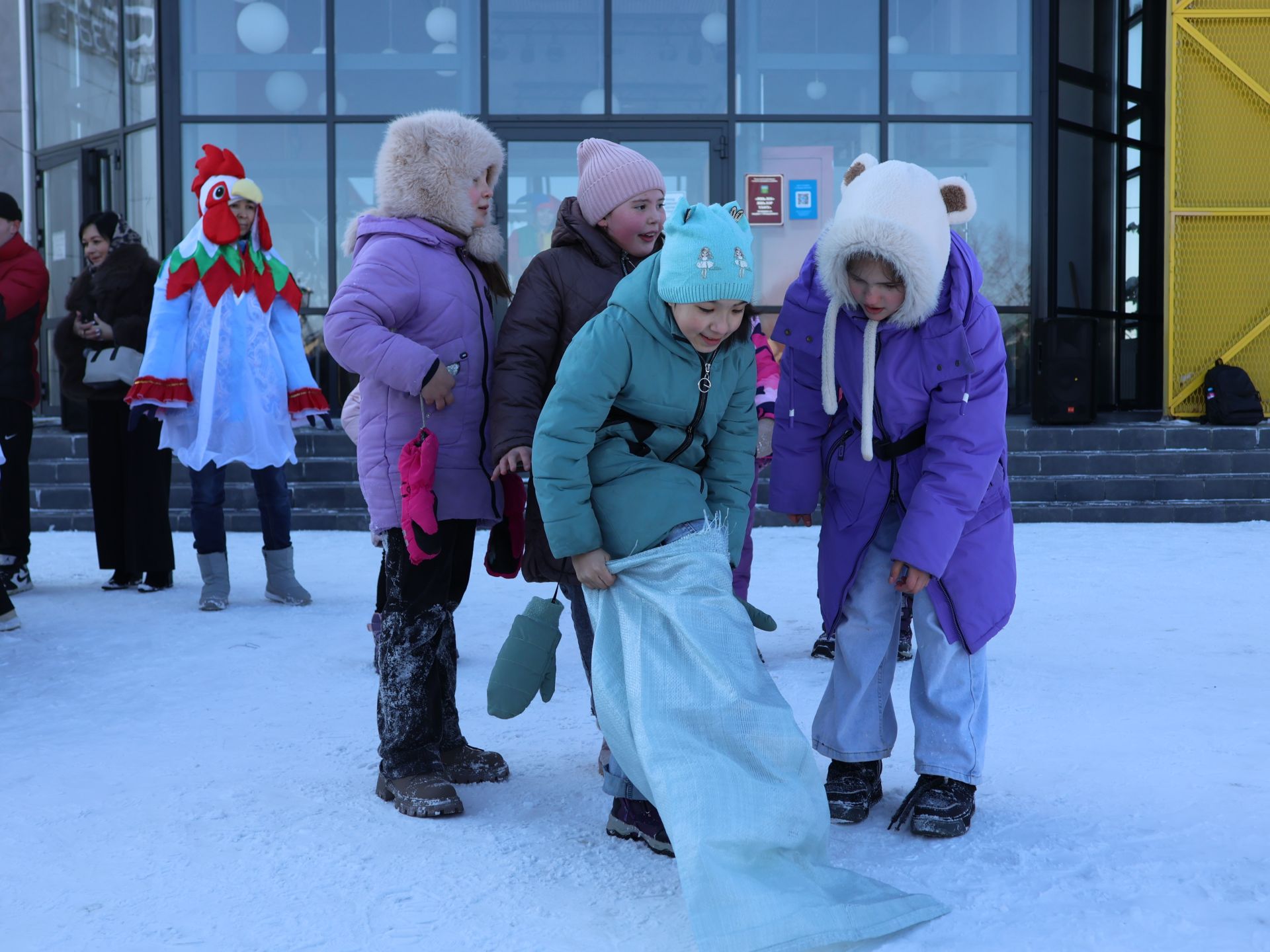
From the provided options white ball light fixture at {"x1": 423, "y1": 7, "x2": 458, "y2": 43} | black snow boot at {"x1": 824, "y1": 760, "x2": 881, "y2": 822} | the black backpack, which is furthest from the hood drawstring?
white ball light fixture at {"x1": 423, "y1": 7, "x2": 458, "y2": 43}

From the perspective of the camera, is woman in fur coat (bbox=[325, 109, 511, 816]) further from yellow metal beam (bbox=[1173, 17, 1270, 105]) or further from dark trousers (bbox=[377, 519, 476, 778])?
yellow metal beam (bbox=[1173, 17, 1270, 105])

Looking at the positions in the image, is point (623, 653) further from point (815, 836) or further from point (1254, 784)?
point (1254, 784)

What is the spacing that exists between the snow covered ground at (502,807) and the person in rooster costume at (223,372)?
55 cm

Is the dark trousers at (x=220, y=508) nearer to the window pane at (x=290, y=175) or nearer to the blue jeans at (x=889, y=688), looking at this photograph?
the blue jeans at (x=889, y=688)

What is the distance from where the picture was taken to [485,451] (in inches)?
112

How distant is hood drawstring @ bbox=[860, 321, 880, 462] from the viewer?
8.70 feet

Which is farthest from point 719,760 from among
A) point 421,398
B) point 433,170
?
point 433,170

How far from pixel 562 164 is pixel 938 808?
28.7 feet

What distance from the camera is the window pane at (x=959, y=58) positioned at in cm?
1055

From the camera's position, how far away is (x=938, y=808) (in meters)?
2.58

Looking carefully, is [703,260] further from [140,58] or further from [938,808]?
[140,58]

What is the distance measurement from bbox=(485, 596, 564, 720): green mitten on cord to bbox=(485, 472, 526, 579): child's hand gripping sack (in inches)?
12.4

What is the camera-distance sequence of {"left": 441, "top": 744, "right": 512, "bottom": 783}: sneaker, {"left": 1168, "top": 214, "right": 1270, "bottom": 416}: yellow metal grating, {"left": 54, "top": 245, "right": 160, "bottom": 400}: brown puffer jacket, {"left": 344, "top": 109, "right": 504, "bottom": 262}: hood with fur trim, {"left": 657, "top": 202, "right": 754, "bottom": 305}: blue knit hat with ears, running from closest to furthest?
{"left": 657, "top": 202, "right": 754, "bottom": 305}: blue knit hat with ears, {"left": 344, "top": 109, "right": 504, "bottom": 262}: hood with fur trim, {"left": 441, "top": 744, "right": 512, "bottom": 783}: sneaker, {"left": 54, "top": 245, "right": 160, "bottom": 400}: brown puffer jacket, {"left": 1168, "top": 214, "right": 1270, "bottom": 416}: yellow metal grating

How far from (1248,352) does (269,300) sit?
825 cm
